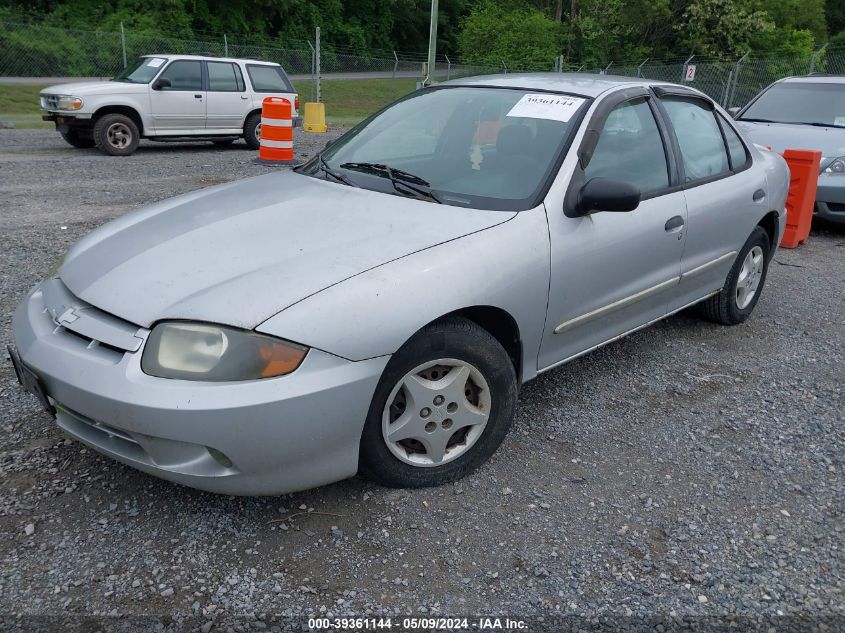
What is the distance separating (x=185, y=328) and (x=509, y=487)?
1.42m

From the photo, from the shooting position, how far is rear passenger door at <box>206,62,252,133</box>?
514 inches

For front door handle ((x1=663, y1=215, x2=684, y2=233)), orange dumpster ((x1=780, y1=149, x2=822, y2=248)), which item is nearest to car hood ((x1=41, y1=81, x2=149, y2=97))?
orange dumpster ((x1=780, y1=149, x2=822, y2=248))

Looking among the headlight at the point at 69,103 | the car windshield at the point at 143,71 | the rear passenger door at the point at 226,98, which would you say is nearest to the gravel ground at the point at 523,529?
the headlight at the point at 69,103

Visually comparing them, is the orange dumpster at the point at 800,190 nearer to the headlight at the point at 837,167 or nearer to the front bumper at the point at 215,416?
the headlight at the point at 837,167

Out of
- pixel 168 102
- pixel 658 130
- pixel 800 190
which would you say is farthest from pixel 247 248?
pixel 168 102

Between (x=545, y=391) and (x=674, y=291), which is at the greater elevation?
(x=674, y=291)

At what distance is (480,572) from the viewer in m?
2.47

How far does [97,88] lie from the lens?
11.7m

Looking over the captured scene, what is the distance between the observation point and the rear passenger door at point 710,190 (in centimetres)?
404

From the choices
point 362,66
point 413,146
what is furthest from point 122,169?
point 362,66

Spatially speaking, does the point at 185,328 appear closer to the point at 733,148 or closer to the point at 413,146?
the point at 413,146

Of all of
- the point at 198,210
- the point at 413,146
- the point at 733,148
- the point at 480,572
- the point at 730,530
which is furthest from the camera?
the point at 733,148

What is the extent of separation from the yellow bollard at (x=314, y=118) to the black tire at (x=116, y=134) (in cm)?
512

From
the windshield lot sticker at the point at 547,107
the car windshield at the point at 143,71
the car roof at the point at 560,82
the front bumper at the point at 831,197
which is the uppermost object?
the car roof at the point at 560,82
